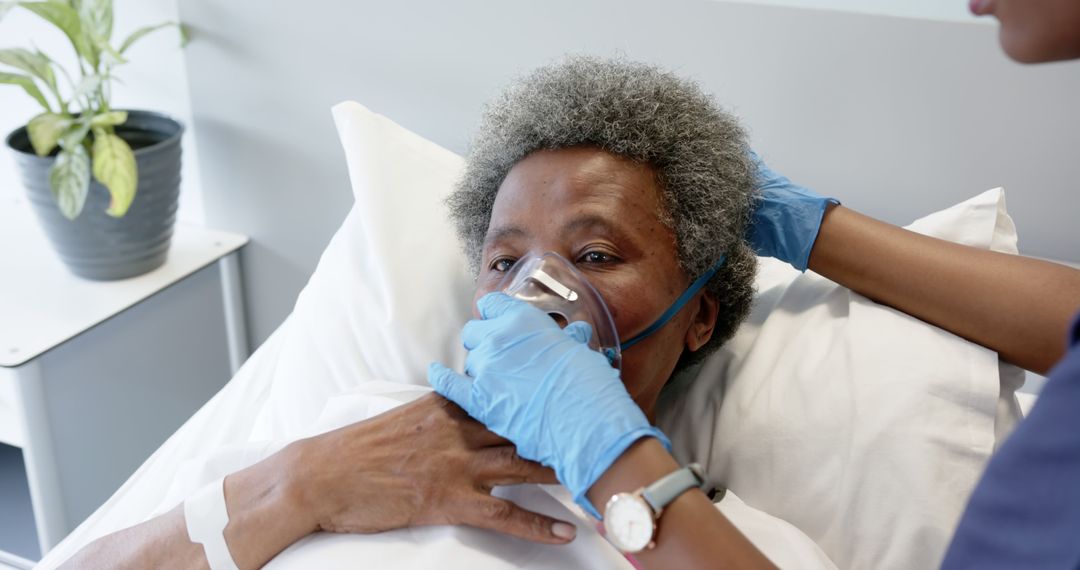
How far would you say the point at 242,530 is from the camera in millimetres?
1137

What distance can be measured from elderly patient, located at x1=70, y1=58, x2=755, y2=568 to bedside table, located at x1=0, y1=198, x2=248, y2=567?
2.63 ft

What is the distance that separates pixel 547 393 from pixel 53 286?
1.56 metres

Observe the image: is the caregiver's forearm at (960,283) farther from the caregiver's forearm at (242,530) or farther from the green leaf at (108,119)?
the green leaf at (108,119)

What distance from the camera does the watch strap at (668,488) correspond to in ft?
2.90

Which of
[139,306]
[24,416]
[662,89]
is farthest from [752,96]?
[24,416]

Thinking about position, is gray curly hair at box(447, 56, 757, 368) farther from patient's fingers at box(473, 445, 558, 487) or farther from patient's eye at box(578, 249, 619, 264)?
patient's fingers at box(473, 445, 558, 487)

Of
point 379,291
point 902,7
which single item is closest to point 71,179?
point 379,291

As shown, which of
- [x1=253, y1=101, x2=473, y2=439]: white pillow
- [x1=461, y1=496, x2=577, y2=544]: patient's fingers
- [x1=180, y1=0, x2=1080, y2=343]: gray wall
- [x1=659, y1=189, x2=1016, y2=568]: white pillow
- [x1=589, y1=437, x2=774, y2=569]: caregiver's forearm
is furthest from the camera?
[x1=180, y1=0, x2=1080, y2=343]: gray wall

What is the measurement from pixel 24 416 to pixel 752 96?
156 cm

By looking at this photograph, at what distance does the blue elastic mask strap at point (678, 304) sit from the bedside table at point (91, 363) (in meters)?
1.28

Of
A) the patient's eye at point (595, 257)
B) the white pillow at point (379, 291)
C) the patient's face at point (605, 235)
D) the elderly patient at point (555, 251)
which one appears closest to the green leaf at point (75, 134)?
the white pillow at point (379, 291)

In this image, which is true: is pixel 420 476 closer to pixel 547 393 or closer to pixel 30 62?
pixel 547 393

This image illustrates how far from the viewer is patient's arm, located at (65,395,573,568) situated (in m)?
1.09

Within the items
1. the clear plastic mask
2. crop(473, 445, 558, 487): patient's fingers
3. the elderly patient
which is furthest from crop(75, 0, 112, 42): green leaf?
crop(473, 445, 558, 487): patient's fingers
